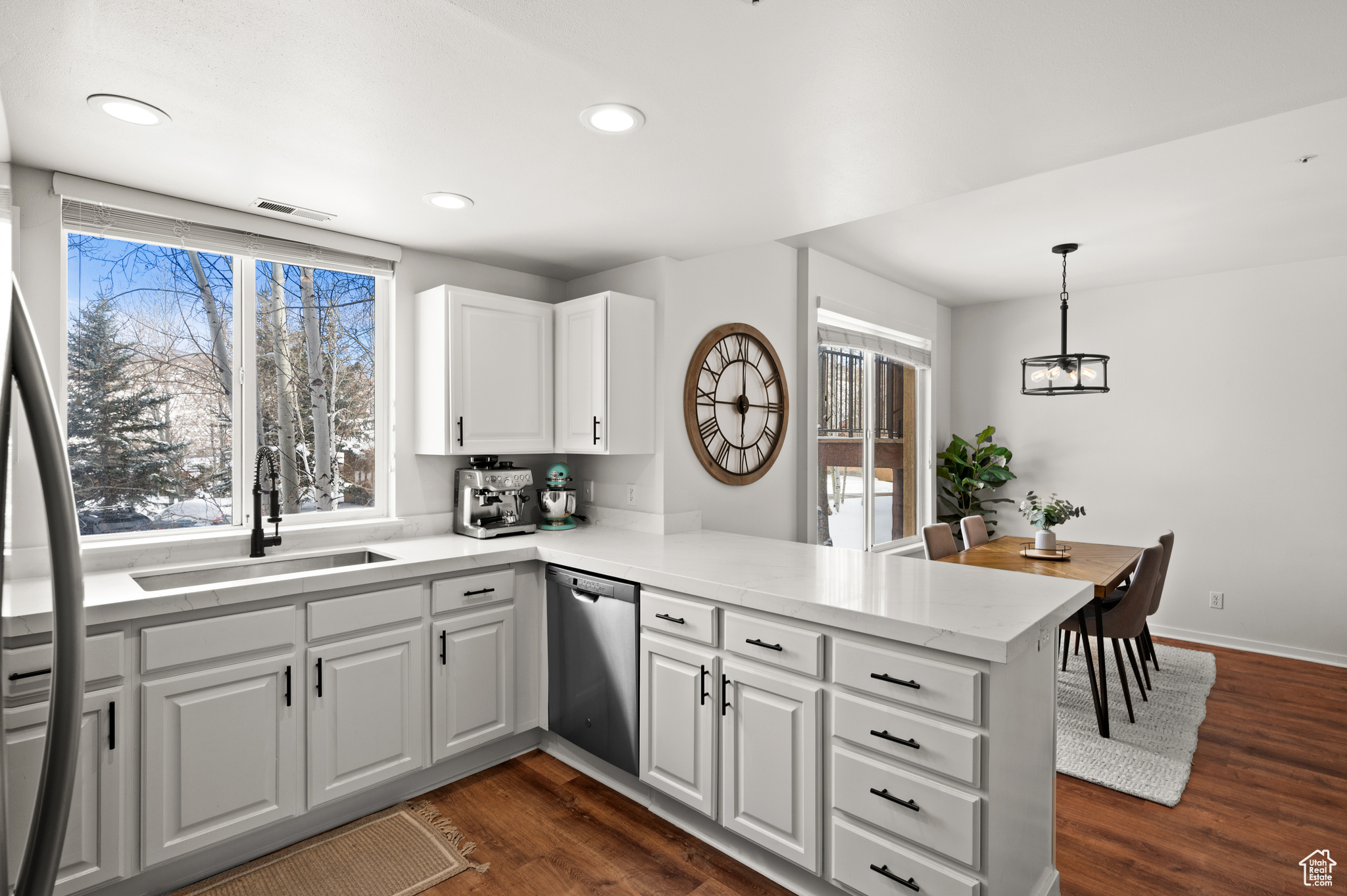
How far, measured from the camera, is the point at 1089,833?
96.4 inches

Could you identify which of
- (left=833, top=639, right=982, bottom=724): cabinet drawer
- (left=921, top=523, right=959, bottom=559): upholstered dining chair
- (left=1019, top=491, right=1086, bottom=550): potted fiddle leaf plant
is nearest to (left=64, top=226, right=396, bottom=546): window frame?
(left=833, top=639, right=982, bottom=724): cabinet drawer

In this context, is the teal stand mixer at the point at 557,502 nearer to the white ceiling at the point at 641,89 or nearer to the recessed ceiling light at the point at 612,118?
the white ceiling at the point at 641,89

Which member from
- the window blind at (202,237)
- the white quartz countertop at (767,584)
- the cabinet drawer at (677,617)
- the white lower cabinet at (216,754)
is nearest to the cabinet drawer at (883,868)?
the white quartz countertop at (767,584)

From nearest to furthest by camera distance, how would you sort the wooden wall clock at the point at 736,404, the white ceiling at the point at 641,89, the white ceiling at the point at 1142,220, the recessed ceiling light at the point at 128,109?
1. the white ceiling at the point at 641,89
2. the recessed ceiling light at the point at 128,109
3. the white ceiling at the point at 1142,220
4. the wooden wall clock at the point at 736,404

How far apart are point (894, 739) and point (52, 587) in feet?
5.93

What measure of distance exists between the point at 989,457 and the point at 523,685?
4257mm

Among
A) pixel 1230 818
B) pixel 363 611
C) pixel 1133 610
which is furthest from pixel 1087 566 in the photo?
pixel 363 611

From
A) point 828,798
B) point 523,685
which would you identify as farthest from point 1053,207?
point 523,685

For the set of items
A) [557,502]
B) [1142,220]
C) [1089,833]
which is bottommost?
[1089,833]

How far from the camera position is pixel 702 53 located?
1.66 meters

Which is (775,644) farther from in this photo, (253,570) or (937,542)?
Result: (937,542)

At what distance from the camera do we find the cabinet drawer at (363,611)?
2.36 m

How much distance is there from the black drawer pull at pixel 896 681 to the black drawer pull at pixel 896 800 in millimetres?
294

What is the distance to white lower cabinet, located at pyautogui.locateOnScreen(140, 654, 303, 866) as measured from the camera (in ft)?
6.70
